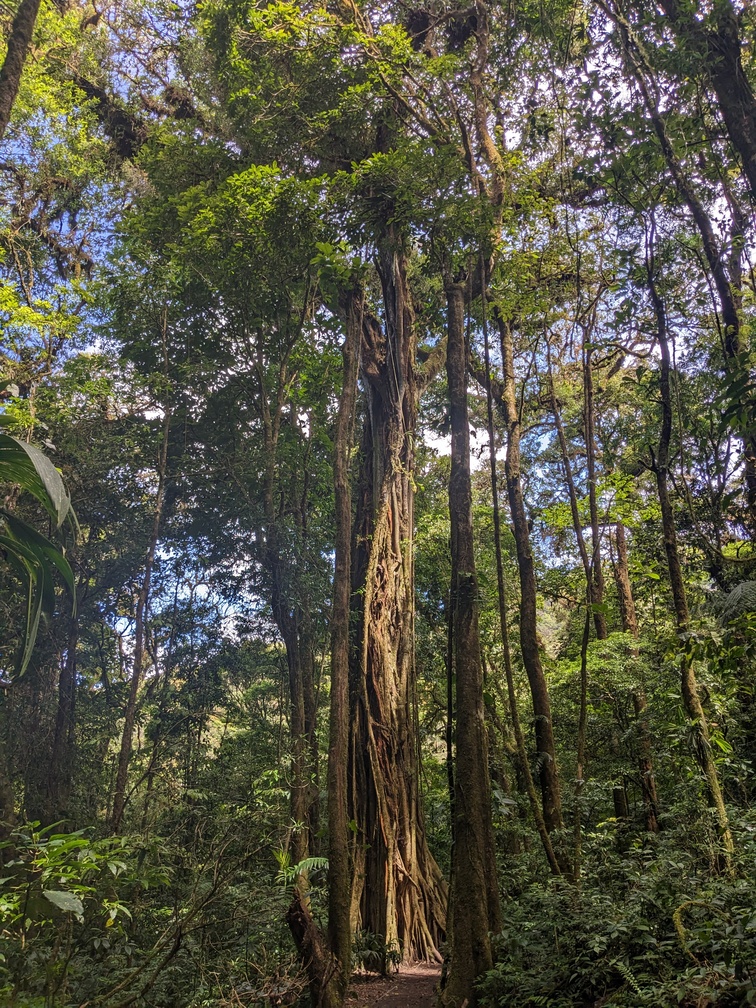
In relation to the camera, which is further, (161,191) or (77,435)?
(77,435)

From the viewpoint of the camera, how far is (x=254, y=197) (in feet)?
22.3

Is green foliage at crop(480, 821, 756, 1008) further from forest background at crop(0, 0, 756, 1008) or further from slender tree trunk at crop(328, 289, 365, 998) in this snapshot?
slender tree trunk at crop(328, 289, 365, 998)

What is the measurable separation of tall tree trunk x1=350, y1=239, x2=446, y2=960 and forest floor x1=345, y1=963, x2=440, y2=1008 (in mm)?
269

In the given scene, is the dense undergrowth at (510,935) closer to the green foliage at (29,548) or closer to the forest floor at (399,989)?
the forest floor at (399,989)

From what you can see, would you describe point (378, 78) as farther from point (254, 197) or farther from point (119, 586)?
point (119, 586)

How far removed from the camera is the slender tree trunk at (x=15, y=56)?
390 centimetres

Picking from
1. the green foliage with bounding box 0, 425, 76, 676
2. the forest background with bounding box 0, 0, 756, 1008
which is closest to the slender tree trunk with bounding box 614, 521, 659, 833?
the forest background with bounding box 0, 0, 756, 1008

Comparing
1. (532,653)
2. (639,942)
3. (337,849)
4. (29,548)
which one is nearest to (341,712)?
(337,849)

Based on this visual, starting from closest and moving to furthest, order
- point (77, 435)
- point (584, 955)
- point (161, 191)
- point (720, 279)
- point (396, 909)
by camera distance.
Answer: point (584, 955)
point (720, 279)
point (396, 909)
point (161, 191)
point (77, 435)

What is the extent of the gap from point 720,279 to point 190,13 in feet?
33.2

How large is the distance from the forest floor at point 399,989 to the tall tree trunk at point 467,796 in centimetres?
109

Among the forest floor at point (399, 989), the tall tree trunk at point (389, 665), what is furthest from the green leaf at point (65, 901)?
the tall tree trunk at point (389, 665)

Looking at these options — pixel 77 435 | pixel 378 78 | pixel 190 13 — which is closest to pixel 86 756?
pixel 77 435

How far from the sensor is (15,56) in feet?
13.0
